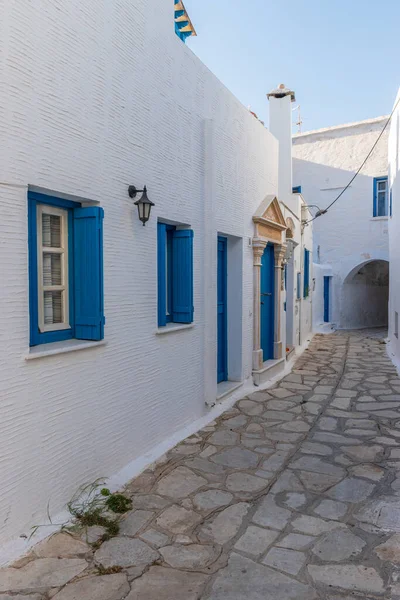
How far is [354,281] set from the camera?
16.8 m

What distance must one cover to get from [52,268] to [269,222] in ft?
15.7

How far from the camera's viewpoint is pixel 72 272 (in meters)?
3.55

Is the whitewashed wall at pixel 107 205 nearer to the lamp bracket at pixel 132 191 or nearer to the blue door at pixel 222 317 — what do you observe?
the lamp bracket at pixel 132 191

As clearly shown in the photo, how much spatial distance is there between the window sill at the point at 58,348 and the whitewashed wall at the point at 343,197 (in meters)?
12.8

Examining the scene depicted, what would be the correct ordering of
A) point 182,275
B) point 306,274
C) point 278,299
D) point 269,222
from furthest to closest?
point 306,274 → point 278,299 → point 269,222 → point 182,275

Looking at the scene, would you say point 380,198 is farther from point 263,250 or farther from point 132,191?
point 132,191

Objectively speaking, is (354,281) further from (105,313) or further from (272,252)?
(105,313)

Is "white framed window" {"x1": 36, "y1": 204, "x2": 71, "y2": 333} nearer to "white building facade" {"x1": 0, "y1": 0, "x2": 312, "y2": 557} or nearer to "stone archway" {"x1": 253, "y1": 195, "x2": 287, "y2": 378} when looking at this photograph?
"white building facade" {"x1": 0, "y1": 0, "x2": 312, "y2": 557}

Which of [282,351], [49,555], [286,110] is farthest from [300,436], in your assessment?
[286,110]

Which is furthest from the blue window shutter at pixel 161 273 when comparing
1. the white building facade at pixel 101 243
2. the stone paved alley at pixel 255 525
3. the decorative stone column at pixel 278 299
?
the decorative stone column at pixel 278 299

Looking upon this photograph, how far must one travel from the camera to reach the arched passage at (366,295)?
16.4 m

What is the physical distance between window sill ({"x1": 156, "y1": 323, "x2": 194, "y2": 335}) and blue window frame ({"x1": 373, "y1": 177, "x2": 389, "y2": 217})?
12392 mm

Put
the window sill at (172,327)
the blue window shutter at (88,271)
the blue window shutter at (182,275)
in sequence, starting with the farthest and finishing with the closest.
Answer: the blue window shutter at (182,275), the window sill at (172,327), the blue window shutter at (88,271)

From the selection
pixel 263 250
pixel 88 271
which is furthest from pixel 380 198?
pixel 88 271
